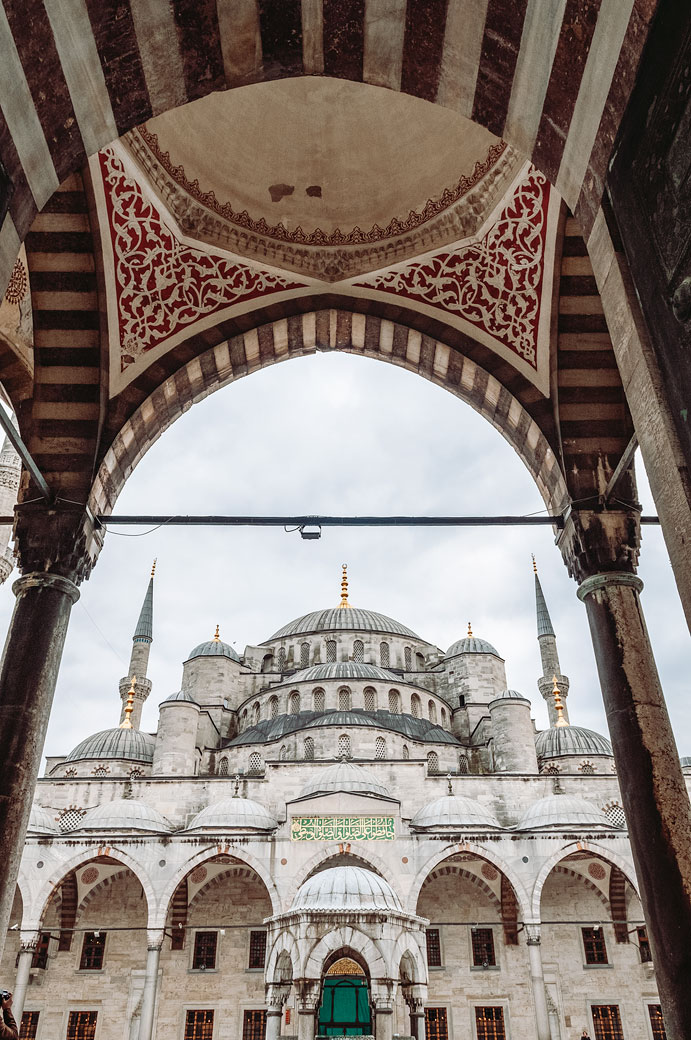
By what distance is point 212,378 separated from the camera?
7.61m

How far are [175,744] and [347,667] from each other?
754 centimetres

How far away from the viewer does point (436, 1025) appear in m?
19.7

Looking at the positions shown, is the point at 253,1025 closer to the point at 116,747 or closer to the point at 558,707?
the point at 116,747

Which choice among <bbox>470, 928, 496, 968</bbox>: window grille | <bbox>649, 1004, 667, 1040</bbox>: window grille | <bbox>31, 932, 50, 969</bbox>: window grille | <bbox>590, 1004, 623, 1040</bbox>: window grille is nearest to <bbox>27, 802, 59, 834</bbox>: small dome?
<bbox>31, 932, 50, 969</bbox>: window grille

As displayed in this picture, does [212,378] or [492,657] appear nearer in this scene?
[212,378]

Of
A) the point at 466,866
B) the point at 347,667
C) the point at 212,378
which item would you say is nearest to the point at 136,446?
the point at 212,378

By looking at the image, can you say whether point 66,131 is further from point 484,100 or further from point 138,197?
point 138,197

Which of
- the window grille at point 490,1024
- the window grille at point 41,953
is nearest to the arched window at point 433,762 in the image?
the window grille at point 490,1024

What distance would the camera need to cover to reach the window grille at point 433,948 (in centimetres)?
2059

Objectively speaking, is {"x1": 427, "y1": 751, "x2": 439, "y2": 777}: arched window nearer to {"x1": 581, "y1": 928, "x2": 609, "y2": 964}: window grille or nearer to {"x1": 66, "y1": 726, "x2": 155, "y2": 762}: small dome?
{"x1": 581, "y1": 928, "x2": 609, "y2": 964}: window grille

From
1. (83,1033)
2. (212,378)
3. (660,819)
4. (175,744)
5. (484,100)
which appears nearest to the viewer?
(484,100)

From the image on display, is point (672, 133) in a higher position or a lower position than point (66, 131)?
lower

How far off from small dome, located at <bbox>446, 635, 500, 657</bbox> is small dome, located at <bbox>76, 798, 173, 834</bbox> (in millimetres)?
16378

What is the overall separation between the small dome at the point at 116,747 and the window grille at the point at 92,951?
7.88 metres
